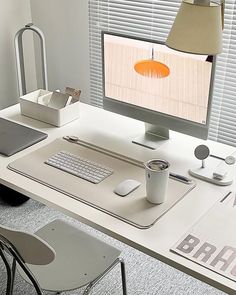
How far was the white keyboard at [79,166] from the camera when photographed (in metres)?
1.59

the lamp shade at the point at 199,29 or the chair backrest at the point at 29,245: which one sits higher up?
the lamp shade at the point at 199,29

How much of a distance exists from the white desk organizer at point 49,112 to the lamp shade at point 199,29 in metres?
0.70

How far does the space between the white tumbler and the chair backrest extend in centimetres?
37

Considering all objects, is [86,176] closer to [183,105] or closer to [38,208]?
[183,105]

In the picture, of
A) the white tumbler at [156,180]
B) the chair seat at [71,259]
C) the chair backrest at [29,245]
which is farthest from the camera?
the chair seat at [71,259]

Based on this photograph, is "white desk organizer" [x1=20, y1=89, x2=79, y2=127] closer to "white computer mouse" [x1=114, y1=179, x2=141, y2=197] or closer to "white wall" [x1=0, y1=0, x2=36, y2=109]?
"white computer mouse" [x1=114, y1=179, x2=141, y2=197]

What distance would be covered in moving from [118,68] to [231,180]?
63 cm

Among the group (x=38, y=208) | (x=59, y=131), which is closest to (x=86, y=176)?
(x=59, y=131)

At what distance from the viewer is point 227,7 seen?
2240 millimetres

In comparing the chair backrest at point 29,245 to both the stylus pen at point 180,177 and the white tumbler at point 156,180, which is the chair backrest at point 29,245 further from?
the stylus pen at point 180,177

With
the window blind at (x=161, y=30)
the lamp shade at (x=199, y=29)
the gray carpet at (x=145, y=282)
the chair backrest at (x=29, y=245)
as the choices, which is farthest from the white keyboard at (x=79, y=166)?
the window blind at (x=161, y=30)

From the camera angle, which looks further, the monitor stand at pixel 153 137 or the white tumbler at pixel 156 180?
the monitor stand at pixel 153 137

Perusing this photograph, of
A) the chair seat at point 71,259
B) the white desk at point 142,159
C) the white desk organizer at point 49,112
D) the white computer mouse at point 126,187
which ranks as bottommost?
the chair seat at point 71,259

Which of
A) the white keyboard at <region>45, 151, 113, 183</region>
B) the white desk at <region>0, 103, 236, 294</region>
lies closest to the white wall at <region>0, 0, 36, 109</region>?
the white desk at <region>0, 103, 236, 294</region>
